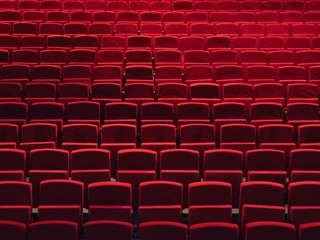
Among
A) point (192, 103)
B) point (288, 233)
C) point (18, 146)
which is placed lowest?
point (288, 233)

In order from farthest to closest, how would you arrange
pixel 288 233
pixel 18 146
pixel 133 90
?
pixel 133 90
pixel 18 146
pixel 288 233

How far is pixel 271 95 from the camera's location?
179 cm

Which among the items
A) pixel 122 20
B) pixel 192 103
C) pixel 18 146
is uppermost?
pixel 122 20

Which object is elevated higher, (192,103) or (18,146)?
(192,103)

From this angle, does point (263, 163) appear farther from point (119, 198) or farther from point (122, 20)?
point (122, 20)

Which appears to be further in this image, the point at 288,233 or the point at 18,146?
the point at 18,146

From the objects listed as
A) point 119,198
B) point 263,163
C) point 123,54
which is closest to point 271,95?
point 263,163

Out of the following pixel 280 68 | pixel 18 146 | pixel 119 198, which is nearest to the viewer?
pixel 119 198

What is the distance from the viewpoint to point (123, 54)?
2031mm

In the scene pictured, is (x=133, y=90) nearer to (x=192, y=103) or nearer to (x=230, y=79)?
(x=192, y=103)

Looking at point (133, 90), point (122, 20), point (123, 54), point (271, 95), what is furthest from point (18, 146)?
point (122, 20)

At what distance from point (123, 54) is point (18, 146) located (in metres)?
0.62

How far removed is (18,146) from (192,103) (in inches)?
20.5

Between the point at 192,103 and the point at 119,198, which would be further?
the point at 192,103
